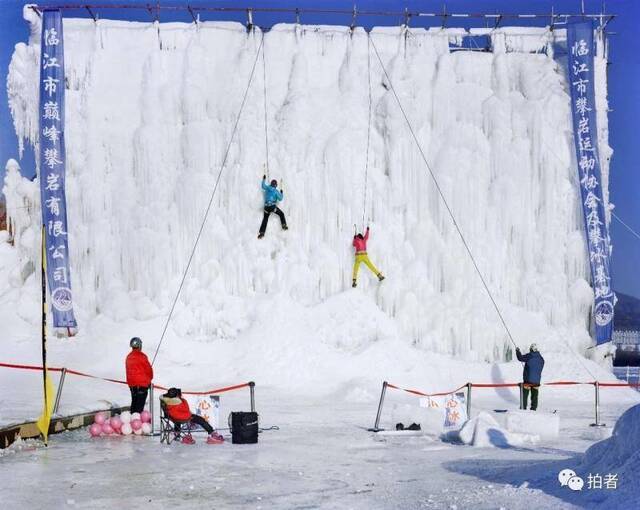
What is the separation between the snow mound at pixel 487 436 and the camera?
31.6 ft

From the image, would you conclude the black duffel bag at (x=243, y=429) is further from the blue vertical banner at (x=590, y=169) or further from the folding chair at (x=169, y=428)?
the blue vertical banner at (x=590, y=169)

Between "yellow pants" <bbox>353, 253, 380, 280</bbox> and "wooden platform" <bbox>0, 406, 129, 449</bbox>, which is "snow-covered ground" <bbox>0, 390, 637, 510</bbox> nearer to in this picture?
"wooden platform" <bbox>0, 406, 129, 449</bbox>

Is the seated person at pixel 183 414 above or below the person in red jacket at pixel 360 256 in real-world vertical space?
below

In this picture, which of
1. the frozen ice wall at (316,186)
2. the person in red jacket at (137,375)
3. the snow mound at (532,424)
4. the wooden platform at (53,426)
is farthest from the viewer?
the frozen ice wall at (316,186)

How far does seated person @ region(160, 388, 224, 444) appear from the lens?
9961 mm

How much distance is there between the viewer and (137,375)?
11.1 meters

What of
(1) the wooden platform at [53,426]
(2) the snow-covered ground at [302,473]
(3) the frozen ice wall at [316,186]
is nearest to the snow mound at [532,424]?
(2) the snow-covered ground at [302,473]

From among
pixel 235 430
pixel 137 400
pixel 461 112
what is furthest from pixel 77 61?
pixel 235 430

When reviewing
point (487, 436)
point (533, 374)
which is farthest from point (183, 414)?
point (533, 374)

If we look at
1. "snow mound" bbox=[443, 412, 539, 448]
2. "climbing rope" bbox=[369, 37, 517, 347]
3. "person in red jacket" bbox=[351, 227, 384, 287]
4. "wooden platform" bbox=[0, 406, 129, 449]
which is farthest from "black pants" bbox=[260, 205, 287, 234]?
"snow mound" bbox=[443, 412, 539, 448]

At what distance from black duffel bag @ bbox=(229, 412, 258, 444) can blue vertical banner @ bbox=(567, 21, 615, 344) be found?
1245 centimetres

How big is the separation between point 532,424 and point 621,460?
496 cm

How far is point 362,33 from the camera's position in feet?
71.3

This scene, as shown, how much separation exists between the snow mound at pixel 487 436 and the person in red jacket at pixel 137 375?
14.2ft
